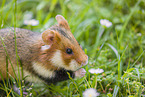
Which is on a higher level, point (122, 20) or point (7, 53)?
point (122, 20)

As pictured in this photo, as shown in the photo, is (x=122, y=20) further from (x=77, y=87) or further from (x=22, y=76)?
(x=22, y=76)

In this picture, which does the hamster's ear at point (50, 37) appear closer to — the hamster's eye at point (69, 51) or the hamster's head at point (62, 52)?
the hamster's head at point (62, 52)

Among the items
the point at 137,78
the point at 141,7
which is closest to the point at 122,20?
the point at 141,7

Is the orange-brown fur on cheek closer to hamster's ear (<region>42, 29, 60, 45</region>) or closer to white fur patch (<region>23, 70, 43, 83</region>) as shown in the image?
hamster's ear (<region>42, 29, 60, 45</region>)

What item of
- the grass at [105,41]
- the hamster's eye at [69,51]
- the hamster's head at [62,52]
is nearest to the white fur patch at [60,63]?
the hamster's head at [62,52]

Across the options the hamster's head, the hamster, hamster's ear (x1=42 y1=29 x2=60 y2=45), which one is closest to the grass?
the hamster

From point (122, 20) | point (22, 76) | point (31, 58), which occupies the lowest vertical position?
point (22, 76)
